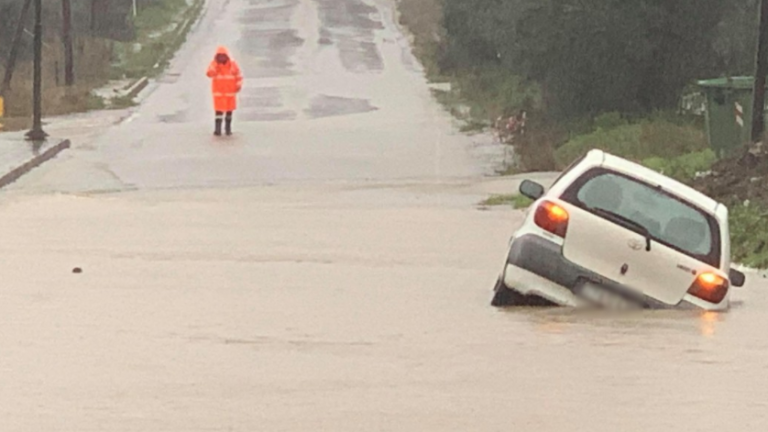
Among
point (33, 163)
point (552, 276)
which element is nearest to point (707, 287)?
point (552, 276)

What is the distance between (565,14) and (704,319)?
16.4 meters

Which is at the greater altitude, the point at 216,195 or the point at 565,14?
the point at 565,14

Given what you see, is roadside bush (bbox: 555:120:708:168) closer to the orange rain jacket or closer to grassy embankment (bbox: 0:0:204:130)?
the orange rain jacket

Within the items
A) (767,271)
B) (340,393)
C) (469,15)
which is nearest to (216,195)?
(767,271)

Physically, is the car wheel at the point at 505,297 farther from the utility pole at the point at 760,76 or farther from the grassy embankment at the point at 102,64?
the grassy embankment at the point at 102,64

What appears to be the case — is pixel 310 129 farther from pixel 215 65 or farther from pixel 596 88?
pixel 596 88

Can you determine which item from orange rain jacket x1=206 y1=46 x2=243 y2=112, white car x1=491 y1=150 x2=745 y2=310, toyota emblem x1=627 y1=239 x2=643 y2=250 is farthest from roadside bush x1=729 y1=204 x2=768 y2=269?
orange rain jacket x1=206 y1=46 x2=243 y2=112

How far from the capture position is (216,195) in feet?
75.8

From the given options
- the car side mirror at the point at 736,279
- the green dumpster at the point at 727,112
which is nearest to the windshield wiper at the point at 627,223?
the car side mirror at the point at 736,279

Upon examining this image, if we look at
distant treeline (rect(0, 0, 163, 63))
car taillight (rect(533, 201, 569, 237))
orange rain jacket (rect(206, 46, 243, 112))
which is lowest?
distant treeline (rect(0, 0, 163, 63))

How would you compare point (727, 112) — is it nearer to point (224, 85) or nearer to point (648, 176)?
point (224, 85)

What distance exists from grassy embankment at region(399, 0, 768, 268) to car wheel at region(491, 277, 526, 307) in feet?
13.1

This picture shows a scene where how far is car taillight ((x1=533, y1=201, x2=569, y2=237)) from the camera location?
12.0 metres

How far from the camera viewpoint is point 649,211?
40.3ft
